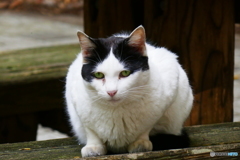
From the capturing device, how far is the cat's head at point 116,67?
6.47 feet

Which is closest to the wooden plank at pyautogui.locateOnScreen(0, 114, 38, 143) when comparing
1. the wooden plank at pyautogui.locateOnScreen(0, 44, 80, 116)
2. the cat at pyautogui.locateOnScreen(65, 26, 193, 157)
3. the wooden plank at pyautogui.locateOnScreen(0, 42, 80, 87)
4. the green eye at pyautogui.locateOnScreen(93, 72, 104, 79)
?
the wooden plank at pyautogui.locateOnScreen(0, 44, 80, 116)

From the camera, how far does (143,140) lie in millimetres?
2191

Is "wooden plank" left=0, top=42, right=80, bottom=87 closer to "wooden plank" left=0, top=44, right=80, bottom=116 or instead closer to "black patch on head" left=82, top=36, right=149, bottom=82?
"wooden plank" left=0, top=44, right=80, bottom=116

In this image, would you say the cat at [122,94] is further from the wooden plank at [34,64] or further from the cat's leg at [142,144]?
the wooden plank at [34,64]

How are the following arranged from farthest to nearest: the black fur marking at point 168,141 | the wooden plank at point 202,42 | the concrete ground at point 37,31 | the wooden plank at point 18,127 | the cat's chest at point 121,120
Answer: the concrete ground at point 37,31
the wooden plank at point 18,127
the wooden plank at point 202,42
the black fur marking at point 168,141
the cat's chest at point 121,120

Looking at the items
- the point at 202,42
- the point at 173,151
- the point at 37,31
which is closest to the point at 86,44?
the point at 173,151

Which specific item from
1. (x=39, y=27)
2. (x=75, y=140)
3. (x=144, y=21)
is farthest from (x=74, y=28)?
(x=75, y=140)

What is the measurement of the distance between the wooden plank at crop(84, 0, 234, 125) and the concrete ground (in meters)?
2.82

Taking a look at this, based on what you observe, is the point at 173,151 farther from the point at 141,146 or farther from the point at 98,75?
the point at 98,75

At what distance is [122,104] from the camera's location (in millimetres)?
2096

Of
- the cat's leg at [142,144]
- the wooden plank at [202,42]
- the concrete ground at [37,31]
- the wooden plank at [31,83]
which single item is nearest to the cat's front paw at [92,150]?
the cat's leg at [142,144]

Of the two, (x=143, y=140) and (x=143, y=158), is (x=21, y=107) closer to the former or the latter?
(x=143, y=140)

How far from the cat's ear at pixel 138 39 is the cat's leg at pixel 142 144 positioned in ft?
1.38

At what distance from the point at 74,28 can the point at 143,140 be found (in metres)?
7.32
